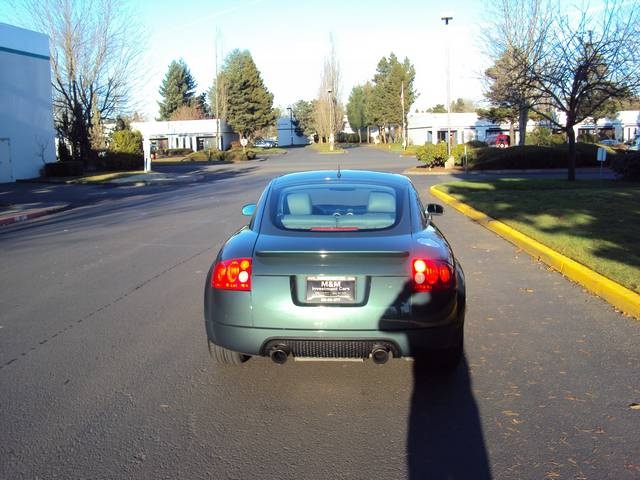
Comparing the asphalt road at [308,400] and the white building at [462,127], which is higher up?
the white building at [462,127]

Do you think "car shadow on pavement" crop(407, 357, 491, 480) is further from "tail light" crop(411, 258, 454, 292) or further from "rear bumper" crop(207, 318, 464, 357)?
"tail light" crop(411, 258, 454, 292)

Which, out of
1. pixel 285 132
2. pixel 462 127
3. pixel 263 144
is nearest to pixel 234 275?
pixel 462 127

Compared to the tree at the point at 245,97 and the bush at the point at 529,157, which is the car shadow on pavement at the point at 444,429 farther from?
the tree at the point at 245,97

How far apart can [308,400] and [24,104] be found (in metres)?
34.9

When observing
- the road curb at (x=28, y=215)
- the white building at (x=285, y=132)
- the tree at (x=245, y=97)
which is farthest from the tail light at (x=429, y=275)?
the white building at (x=285, y=132)

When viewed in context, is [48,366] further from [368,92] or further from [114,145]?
[368,92]

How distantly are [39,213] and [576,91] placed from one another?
16395 mm

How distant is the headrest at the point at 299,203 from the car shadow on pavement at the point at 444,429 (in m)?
1.61

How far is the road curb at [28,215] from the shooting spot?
16.5 metres

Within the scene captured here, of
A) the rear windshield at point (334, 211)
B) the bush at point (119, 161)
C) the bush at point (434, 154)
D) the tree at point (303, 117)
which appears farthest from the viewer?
the tree at point (303, 117)

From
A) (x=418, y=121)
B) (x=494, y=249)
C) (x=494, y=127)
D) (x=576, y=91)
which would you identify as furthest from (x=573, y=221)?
(x=418, y=121)

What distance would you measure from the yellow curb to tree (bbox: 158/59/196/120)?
92418 mm

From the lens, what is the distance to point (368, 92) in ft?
381

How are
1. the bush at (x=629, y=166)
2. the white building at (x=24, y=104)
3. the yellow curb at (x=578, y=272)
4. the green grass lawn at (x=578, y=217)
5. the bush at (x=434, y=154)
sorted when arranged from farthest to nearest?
the bush at (x=434, y=154)
the white building at (x=24, y=104)
the bush at (x=629, y=166)
the green grass lawn at (x=578, y=217)
the yellow curb at (x=578, y=272)
